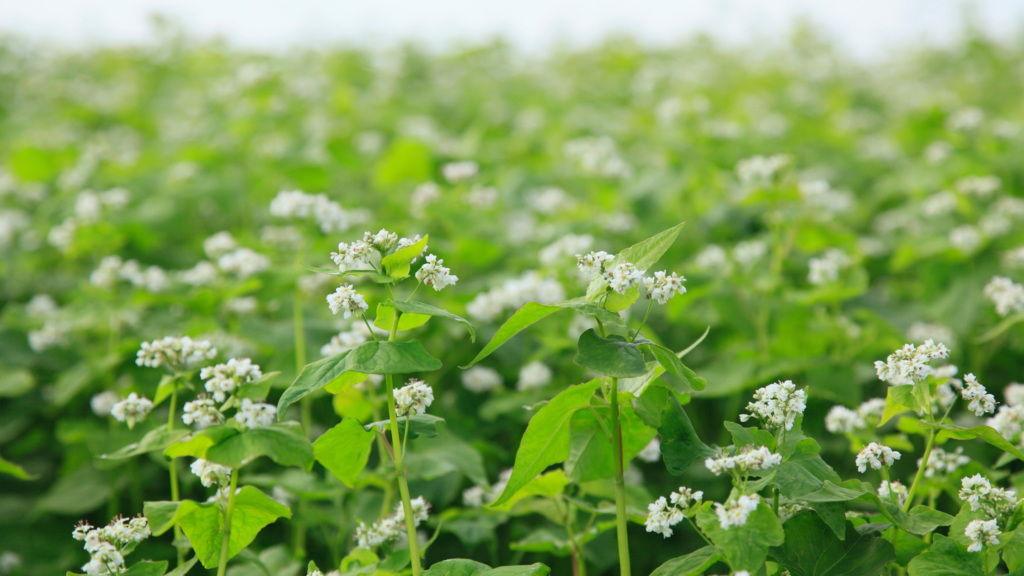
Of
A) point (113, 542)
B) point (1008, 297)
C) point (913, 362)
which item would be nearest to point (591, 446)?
point (913, 362)

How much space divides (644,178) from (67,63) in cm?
873

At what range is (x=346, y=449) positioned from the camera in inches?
78.4

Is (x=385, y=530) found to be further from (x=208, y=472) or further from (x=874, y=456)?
(x=874, y=456)

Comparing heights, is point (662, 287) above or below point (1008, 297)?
above

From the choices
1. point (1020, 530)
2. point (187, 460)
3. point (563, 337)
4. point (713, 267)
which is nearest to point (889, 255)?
point (713, 267)

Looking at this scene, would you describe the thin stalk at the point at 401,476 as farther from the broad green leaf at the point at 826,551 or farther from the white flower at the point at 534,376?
the white flower at the point at 534,376

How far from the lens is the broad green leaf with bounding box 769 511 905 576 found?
195 centimetres

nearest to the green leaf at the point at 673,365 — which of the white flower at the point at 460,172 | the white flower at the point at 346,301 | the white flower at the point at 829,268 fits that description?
the white flower at the point at 346,301

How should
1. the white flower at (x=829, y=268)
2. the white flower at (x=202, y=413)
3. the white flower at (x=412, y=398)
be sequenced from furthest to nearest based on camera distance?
the white flower at (x=829, y=268) → the white flower at (x=412, y=398) → the white flower at (x=202, y=413)

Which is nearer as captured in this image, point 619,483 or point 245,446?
point 245,446

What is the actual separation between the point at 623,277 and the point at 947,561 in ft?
3.84

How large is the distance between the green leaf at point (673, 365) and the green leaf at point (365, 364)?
1.88 feet

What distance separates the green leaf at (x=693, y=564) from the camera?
1.82 m

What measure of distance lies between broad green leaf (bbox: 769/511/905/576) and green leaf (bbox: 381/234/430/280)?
1.30 metres
